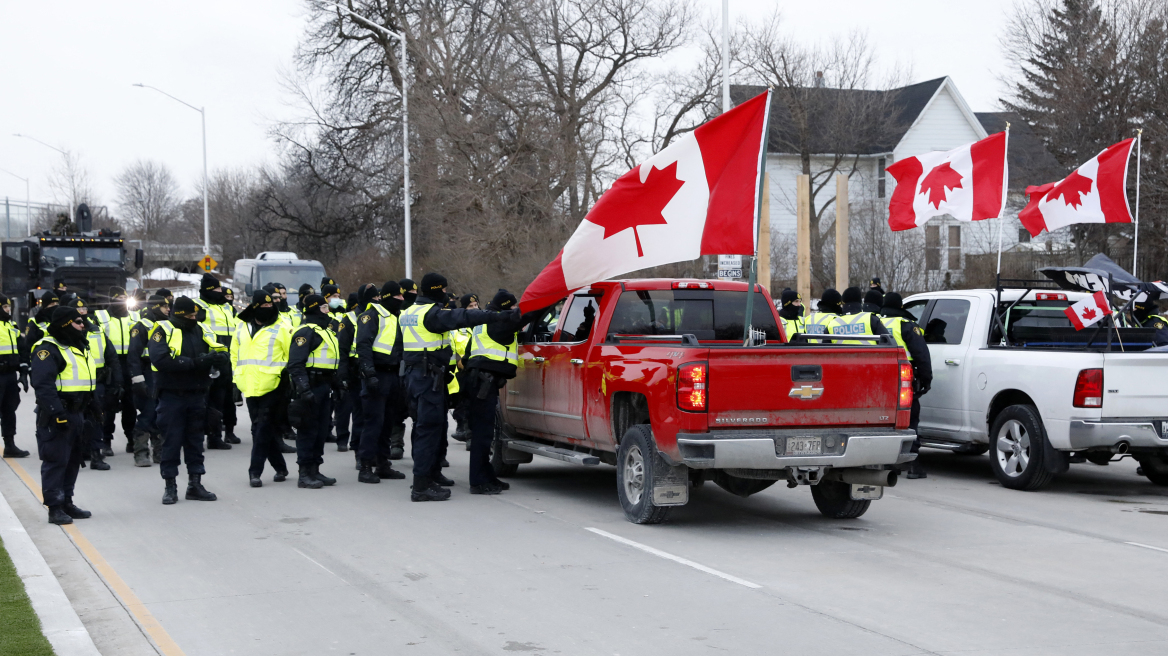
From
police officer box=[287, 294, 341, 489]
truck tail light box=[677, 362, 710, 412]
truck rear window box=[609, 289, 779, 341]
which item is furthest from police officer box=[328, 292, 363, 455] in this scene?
truck tail light box=[677, 362, 710, 412]

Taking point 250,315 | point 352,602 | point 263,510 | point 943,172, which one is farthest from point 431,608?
point 943,172

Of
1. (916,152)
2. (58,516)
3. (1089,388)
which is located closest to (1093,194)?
(1089,388)

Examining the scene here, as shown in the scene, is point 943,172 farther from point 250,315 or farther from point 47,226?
point 47,226

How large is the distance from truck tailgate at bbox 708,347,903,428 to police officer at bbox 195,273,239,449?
729 centimetres

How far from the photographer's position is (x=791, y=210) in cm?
4616

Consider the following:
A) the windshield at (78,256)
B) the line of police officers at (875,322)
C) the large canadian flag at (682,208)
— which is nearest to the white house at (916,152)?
the windshield at (78,256)

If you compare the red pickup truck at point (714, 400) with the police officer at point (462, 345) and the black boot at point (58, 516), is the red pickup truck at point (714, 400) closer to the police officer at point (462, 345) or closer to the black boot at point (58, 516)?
the police officer at point (462, 345)

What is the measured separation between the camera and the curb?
5953 millimetres

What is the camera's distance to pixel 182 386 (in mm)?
10477

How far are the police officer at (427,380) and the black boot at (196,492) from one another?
1874 mm

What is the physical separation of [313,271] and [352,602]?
28.9 m

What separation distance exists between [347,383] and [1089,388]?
782cm

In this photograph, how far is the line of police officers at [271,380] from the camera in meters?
9.95

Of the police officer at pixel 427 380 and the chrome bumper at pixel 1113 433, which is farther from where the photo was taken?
the police officer at pixel 427 380
